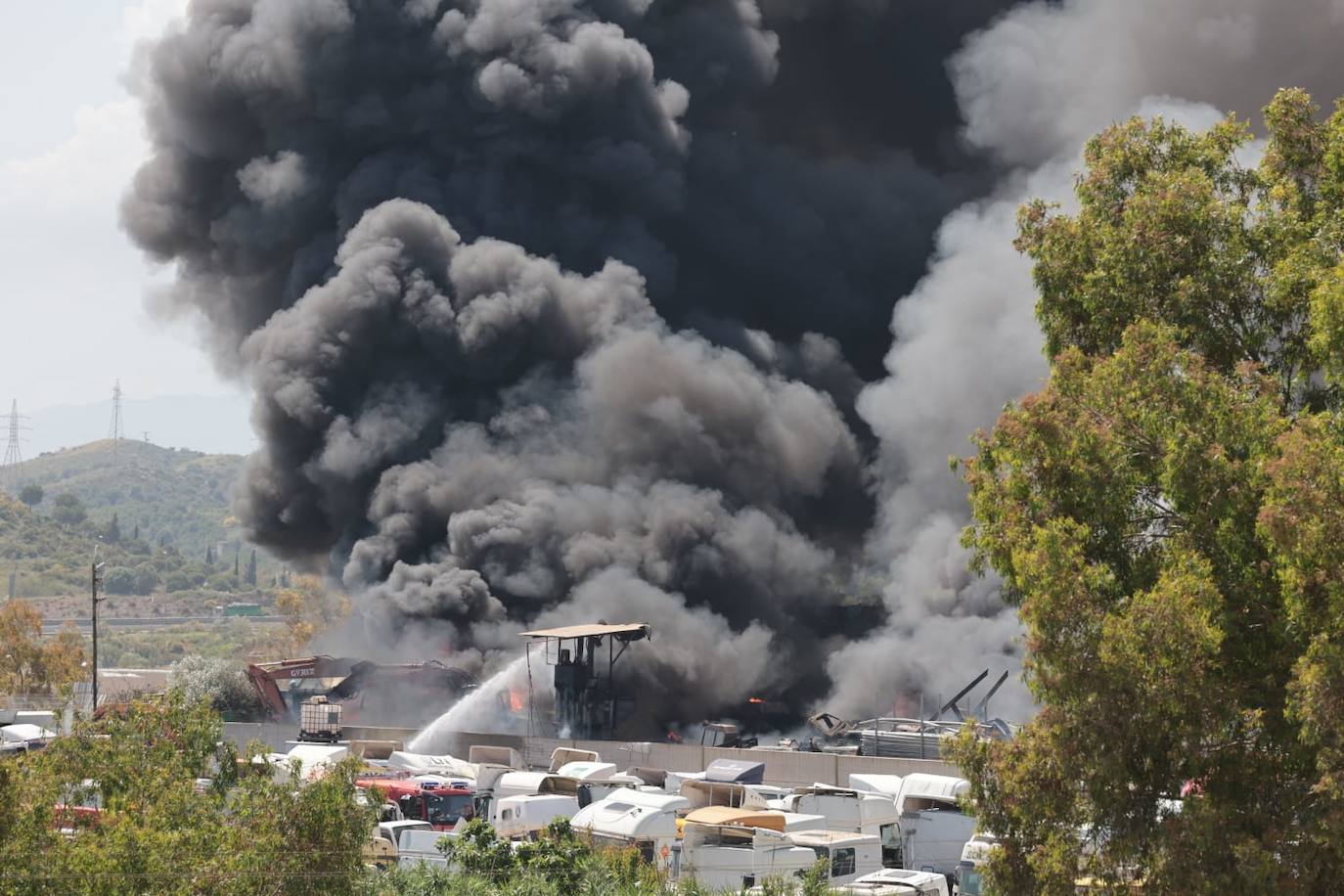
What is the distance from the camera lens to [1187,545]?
541 inches

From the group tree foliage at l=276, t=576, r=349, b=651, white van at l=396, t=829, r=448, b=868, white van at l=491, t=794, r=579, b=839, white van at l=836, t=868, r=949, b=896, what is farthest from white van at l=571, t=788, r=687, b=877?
tree foliage at l=276, t=576, r=349, b=651

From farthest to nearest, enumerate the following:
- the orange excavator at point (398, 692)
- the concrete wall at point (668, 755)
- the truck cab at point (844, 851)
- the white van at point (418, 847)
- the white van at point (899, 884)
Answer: the orange excavator at point (398, 692) < the concrete wall at point (668, 755) < the truck cab at point (844, 851) < the white van at point (418, 847) < the white van at point (899, 884)

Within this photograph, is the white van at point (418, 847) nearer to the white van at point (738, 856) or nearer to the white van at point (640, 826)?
the white van at point (640, 826)

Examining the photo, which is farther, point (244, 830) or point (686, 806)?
point (686, 806)

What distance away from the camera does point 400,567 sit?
202 ft

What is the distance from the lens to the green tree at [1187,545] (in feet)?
41.7

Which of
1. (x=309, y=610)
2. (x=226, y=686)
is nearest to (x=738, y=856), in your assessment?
(x=226, y=686)

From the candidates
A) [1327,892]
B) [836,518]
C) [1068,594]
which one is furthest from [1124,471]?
[836,518]

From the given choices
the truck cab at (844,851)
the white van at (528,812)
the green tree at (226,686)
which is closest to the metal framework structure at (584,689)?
the green tree at (226,686)

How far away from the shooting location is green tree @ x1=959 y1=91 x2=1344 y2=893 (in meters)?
12.7

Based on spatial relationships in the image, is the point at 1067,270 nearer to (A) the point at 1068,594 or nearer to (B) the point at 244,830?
(A) the point at 1068,594

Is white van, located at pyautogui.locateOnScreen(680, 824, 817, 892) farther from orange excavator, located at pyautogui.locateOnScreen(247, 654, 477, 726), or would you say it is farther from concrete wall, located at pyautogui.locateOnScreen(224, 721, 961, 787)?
orange excavator, located at pyautogui.locateOnScreen(247, 654, 477, 726)

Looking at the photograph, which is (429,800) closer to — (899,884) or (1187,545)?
(899,884)

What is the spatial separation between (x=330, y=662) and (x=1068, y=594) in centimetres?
5113
